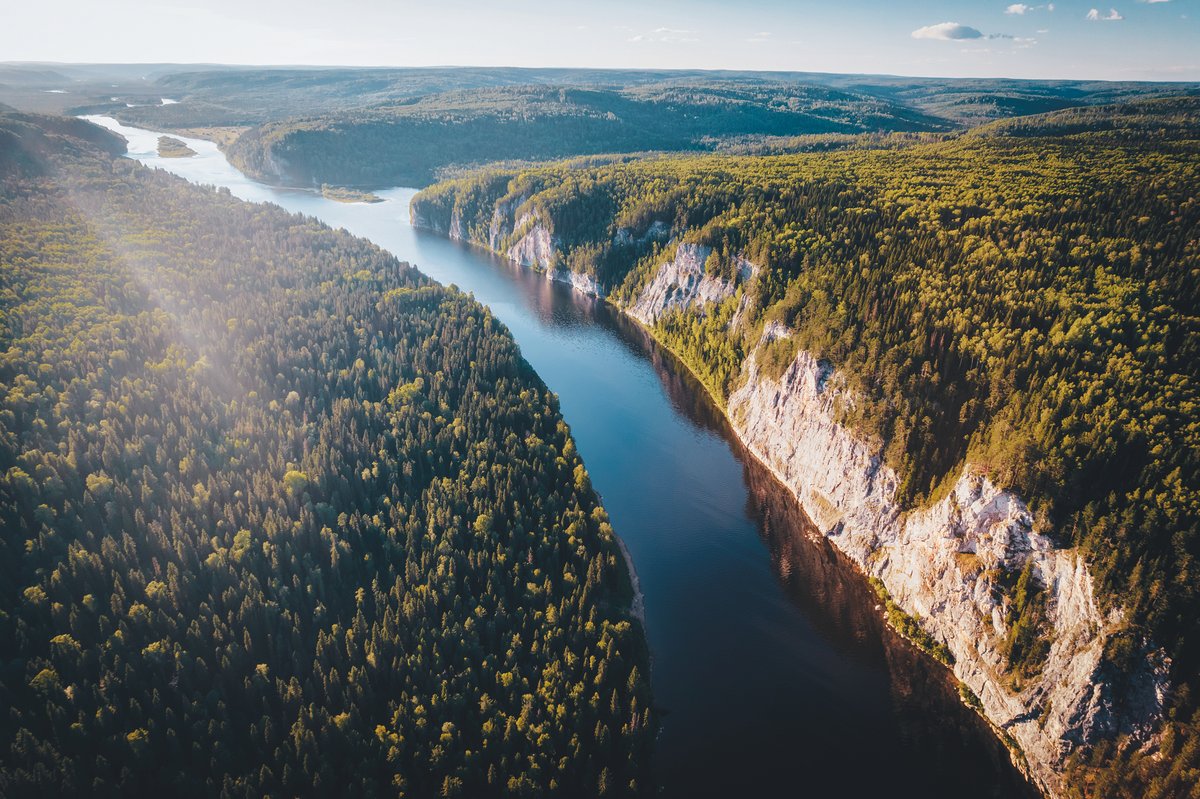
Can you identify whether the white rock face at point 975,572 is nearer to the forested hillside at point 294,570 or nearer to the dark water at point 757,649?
the dark water at point 757,649

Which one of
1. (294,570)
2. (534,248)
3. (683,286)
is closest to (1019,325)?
(683,286)

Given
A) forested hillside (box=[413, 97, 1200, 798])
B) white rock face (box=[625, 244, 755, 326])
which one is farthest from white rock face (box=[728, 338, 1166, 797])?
white rock face (box=[625, 244, 755, 326])

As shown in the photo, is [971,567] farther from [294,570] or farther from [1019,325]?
[294,570]

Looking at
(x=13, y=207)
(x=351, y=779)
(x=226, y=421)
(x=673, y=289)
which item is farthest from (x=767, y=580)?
(x=13, y=207)

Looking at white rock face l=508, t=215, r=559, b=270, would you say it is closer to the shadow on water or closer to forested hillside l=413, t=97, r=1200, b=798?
forested hillside l=413, t=97, r=1200, b=798

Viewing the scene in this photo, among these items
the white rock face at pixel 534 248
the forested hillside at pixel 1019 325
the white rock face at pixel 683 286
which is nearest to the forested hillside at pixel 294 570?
the forested hillside at pixel 1019 325

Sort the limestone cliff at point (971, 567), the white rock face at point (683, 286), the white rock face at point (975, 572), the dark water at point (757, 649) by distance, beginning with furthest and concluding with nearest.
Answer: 1. the white rock face at point (683, 286)
2. the dark water at point (757, 649)
3. the white rock face at point (975, 572)
4. the limestone cliff at point (971, 567)
